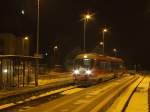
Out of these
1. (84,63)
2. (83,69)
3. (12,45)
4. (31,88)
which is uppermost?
(12,45)

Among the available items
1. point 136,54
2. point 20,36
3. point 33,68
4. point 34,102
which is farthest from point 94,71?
point 136,54

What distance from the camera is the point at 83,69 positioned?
129 feet

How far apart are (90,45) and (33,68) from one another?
88.6 metres

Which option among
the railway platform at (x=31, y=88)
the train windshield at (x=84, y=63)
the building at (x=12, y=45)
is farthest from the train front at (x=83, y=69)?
the building at (x=12, y=45)

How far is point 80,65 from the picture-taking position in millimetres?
39938

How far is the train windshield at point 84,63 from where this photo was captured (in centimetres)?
3962

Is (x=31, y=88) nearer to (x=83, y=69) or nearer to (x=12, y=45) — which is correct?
(x=83, y=69)

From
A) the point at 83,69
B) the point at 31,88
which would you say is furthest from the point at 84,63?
the point at 31,88

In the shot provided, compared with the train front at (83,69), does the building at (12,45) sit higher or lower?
higher

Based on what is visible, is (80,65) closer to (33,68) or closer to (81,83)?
(81,83)

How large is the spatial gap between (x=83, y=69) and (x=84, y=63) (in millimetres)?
655

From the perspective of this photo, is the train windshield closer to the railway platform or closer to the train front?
the train front

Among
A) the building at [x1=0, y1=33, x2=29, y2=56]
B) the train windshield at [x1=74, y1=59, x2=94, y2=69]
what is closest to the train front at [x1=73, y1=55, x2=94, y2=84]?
the train windshield at [x1=74, y1=59, x2=94, y2=69]

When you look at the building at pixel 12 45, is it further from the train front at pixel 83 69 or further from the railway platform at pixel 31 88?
the train front at pixel 83 69
